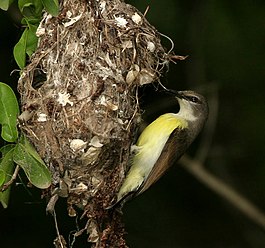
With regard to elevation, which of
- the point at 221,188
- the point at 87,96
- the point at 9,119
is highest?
the point at 87,96

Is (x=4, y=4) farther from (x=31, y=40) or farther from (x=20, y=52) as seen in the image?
(x=31, y=40)

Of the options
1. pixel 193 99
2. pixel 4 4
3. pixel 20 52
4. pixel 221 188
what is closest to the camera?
pixel 4 4

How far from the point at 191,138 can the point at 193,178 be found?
221 cm

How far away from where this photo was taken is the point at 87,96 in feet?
16.5

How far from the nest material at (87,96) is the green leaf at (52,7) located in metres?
0.33

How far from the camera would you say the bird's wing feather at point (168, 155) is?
18.3 feet

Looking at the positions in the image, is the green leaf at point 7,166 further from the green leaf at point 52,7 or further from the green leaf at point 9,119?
the green leaf at point 52,7

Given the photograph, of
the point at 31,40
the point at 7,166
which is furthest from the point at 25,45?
the point at 7,166

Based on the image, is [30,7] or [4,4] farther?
[30,7]

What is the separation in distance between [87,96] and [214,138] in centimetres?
323

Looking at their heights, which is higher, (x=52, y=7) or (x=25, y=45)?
(x=52, y=7)

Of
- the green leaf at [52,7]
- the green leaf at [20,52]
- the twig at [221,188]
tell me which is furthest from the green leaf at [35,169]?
the twig at [221,188]

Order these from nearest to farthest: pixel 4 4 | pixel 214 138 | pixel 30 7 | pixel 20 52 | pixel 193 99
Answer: pixel 4 4 < pixel 20 52 < pixel 30 7 < pixel 193 99 < pixel 214 138

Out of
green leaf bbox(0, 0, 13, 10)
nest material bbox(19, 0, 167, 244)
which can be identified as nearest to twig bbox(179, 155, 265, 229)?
nest material bbox(19, 0, 167, 244)
